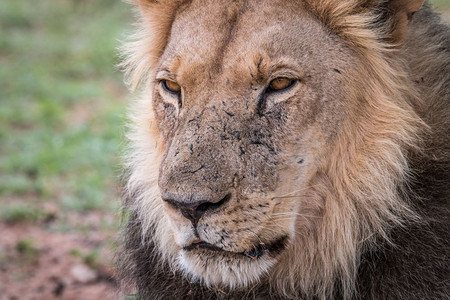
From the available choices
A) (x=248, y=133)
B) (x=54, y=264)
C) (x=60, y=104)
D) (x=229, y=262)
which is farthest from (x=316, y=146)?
(x=60, y=104)

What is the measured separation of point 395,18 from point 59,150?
563 cm

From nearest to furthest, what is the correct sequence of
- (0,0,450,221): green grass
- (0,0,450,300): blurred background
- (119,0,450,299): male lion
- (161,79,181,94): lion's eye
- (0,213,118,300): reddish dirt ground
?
(119,0,450,299): male lion
(161,79,181,94): lion's eye
(0,213,118,300): reddish dirt ground
(0,0,450,300): blurred background
(0,0,450,221): green grass

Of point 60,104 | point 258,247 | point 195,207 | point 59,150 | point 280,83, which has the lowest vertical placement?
point 59,150

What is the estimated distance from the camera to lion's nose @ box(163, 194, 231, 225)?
327 centimetres

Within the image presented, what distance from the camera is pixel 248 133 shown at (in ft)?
11.7

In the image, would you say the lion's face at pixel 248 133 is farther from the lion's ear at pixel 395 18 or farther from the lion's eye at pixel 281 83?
the lion's ear at pixel 395 18

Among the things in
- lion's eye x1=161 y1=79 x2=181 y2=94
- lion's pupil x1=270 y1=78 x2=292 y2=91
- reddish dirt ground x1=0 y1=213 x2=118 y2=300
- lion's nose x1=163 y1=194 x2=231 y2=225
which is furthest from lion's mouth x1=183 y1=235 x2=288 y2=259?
reddish dirt ground x1=0 y1=213 x2=118 y2=300

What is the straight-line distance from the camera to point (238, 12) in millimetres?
3838

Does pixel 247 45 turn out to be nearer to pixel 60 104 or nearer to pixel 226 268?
pixel 226 268

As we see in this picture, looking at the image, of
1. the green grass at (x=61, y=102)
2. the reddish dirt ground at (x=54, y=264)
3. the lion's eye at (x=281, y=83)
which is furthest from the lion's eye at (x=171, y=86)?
the green grass at (x=61, y=102)

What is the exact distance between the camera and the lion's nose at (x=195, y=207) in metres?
3.27

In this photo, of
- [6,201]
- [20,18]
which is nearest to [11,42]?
[20,18]

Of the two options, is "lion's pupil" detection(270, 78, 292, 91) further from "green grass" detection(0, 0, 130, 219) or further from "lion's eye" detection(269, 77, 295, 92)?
"green grass" detection(0, 0, 130, 219)

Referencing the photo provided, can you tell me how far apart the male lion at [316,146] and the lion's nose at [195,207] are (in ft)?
0.31
